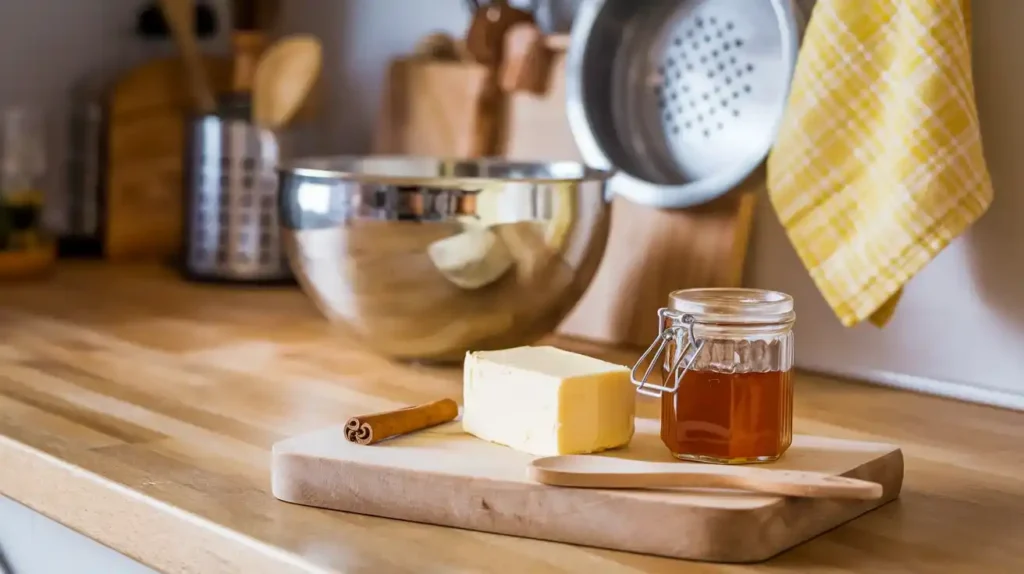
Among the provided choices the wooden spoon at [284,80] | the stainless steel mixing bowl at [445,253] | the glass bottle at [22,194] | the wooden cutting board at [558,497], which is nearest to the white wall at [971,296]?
the stainless steel mixing bowl at [445,253]

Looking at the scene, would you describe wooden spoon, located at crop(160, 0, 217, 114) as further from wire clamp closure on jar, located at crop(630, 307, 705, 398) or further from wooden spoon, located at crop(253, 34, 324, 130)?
wire clamp closure on jar, located at crop(630, 307, 705, 398)

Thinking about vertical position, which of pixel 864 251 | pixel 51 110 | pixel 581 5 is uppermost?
pixel 581 5

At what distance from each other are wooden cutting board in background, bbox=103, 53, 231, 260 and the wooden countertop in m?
0.33

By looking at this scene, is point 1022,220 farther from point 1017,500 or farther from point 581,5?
point 581,5

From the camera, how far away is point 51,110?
5.76 feet

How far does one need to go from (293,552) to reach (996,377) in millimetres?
678

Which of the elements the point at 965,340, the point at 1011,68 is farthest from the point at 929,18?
the point at 965,340

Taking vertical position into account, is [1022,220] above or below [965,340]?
above

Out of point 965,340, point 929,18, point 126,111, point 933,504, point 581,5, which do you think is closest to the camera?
point 933,504

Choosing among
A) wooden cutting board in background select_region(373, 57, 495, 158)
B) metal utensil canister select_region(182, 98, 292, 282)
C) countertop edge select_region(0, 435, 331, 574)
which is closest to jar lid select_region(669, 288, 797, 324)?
countertop edge select_region(0, 435, 331, 574)

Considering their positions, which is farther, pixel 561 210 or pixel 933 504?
pixel 561 210

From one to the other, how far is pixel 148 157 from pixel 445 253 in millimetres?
823

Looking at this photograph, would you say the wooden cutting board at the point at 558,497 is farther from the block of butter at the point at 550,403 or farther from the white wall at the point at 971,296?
the white wall at the point at 971,296

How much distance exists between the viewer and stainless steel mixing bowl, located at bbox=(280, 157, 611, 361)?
1.08m
